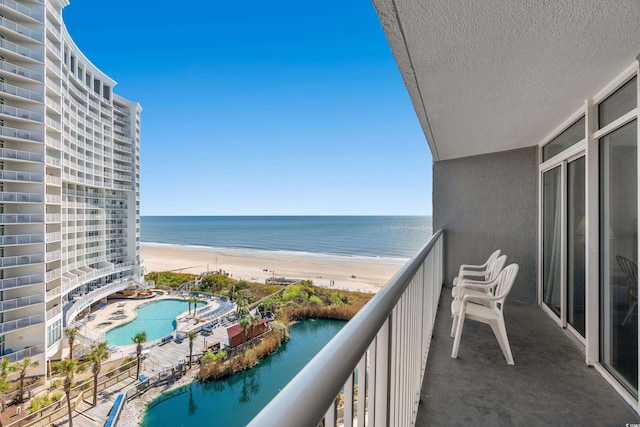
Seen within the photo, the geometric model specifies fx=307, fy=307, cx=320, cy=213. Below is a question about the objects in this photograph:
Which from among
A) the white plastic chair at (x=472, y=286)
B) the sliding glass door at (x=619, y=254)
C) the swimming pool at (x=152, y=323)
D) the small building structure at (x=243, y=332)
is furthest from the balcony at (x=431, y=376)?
the swimming pool at (x=152, y=323)

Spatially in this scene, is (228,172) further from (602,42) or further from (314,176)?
(602,42)

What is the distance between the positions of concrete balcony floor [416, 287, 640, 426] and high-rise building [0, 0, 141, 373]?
14.3m

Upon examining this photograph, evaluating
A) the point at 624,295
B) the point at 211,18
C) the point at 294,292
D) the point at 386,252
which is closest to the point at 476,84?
the point at 624,295

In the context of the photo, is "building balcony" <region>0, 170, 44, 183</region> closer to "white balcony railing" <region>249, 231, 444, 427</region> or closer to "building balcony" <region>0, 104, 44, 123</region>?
"building balcony" <region>0, 104, 44, 123</region>

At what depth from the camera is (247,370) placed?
9586 mm

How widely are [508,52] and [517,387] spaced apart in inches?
88.9

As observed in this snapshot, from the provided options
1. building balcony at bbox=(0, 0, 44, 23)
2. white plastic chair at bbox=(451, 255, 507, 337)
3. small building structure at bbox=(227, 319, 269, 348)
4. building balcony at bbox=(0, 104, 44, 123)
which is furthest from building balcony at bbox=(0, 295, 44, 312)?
white plastic chair at bbox=(451, 255, 507, 337)

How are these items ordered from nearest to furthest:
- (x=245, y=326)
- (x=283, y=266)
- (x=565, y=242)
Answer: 1. (x=565, y=242)
2. (x=245, y=326)
3. (x=283, y=266)

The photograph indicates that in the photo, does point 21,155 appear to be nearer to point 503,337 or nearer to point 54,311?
point 54,311

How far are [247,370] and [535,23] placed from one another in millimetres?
10499

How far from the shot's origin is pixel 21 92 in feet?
39.8

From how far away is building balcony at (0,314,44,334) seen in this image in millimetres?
Result: 10875

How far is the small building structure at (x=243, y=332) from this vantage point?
1059 cm

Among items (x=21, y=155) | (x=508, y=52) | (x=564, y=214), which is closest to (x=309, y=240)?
(x=21, y=155)
